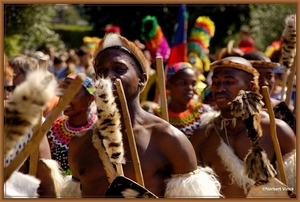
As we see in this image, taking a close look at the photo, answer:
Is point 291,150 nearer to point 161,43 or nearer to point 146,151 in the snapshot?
point 146,151

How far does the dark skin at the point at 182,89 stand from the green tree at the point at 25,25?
3.05 meters

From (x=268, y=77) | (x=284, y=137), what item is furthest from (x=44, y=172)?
(x=268, y=77)

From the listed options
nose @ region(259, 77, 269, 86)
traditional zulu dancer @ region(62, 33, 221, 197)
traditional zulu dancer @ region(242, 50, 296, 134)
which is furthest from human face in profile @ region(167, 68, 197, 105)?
traditional zulu dancer @ region(62, 33, 221, 197)

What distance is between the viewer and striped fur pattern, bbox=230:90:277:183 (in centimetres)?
395

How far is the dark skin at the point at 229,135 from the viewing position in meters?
5.23

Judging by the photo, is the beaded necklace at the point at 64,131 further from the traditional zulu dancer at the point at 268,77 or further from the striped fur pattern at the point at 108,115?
the striped fur pattern at the point at 108,115

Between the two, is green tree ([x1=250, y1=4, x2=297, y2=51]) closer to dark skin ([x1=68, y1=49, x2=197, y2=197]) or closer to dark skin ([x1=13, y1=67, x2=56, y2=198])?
dark skin ([x1=13, y1=67, x2=56, y2=198])

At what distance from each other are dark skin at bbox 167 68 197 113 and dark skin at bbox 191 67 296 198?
2.15 m

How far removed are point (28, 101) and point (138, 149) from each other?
1.77 m

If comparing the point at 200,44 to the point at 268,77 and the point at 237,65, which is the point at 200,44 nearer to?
the point at 268,77

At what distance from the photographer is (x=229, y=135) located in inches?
211

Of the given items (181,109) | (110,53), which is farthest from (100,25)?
(110,53)

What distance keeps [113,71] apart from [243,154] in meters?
1.68

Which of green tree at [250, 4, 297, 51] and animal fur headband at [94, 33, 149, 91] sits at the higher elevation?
green tree at [250, 4, 297, 51]
